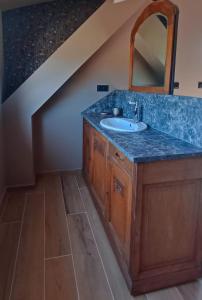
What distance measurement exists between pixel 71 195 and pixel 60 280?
127cm

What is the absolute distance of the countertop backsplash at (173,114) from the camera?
1563 millimetres

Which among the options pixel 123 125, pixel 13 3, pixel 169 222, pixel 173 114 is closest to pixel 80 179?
pixel 123 125

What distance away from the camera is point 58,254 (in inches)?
72.9

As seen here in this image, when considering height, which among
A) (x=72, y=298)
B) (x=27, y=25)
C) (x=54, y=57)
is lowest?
(x=72, y=298)

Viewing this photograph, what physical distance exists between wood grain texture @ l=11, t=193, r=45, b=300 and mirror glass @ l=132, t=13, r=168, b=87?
67.8 inches

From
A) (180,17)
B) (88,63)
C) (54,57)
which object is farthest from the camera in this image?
(88,63)

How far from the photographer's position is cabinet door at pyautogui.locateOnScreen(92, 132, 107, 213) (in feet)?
6.94

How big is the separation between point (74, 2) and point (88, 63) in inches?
28.0

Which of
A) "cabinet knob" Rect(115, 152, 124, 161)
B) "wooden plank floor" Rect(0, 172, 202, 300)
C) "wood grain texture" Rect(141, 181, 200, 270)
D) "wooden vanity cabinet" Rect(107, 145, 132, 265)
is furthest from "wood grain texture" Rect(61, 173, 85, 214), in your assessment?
"wood grain texture" Rect(141, 181, 200, 270)

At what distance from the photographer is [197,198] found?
1486 mm

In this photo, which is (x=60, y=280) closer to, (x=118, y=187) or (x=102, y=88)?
(x=118, y=187)

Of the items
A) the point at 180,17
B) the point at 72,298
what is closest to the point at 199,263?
the point at 72,298

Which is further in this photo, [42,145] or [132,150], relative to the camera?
[42,145]

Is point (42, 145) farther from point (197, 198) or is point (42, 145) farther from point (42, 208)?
point (197, 198)
